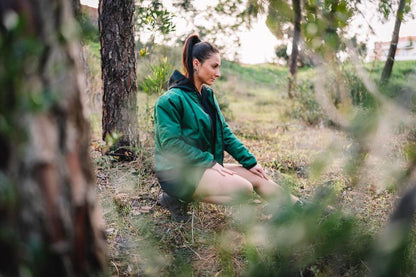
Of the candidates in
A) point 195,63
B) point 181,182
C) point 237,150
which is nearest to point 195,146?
point 181,182

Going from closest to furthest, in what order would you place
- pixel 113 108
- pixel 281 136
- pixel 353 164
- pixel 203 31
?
pixel 353 164 < pixel 113 108 < pixel 281 136 < pixel 203 31

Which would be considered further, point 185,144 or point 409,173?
point 185,144

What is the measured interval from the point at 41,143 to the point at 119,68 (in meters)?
2.79

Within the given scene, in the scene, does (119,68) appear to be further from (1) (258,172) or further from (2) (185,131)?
(1) (258,172)

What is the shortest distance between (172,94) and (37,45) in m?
1.73

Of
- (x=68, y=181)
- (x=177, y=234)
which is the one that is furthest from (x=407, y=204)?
(x=177, y=234)

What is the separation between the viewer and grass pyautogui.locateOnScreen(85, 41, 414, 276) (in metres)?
0.82

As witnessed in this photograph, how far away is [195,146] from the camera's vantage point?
2.36 meters

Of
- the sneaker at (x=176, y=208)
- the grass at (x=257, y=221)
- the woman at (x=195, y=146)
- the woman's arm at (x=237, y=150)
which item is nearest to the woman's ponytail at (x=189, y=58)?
the woman at (x=195, y=146)

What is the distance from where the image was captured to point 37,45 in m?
0.61

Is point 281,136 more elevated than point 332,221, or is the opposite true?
point 332,221

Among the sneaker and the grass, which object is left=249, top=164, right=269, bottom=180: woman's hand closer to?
the grass

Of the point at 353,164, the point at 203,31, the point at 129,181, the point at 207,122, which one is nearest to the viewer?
the point at 353,164

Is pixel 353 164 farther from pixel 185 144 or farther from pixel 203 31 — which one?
pixel 203 31
